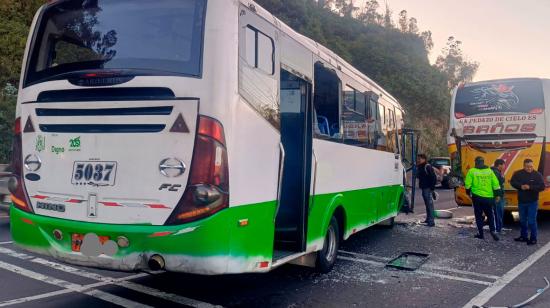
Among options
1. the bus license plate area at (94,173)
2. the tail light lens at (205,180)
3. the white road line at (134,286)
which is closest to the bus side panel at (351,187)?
the white road line at (134,286)

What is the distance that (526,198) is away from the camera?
971cm

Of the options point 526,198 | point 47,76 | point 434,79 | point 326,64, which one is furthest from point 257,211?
point 434,79

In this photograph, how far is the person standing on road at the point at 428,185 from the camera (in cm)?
1205

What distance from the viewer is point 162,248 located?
427cm

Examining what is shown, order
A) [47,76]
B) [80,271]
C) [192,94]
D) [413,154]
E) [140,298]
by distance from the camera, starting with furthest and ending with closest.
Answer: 1. [413,154]
2. [80,271]
3. [140,298]
4. [47,76]
5. [192,94]

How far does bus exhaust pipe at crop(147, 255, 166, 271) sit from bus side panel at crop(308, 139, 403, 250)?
87.8 inches

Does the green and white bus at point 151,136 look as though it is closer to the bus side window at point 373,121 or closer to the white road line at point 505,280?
the white road line at point 505,280

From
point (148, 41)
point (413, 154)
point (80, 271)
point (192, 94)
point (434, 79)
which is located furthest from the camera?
point (434, 79)

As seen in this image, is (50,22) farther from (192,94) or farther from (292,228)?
(292,228)

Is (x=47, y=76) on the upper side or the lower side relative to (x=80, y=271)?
upper

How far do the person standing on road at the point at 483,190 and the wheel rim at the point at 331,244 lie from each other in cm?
460

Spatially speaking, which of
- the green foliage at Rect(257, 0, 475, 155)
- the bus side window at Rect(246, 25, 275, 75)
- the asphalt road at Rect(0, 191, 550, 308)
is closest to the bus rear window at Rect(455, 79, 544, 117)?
the asphalt road at Rect(0, 191, 550, 308)

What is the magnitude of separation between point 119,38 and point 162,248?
2062 millimetres

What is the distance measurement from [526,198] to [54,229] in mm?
8670
